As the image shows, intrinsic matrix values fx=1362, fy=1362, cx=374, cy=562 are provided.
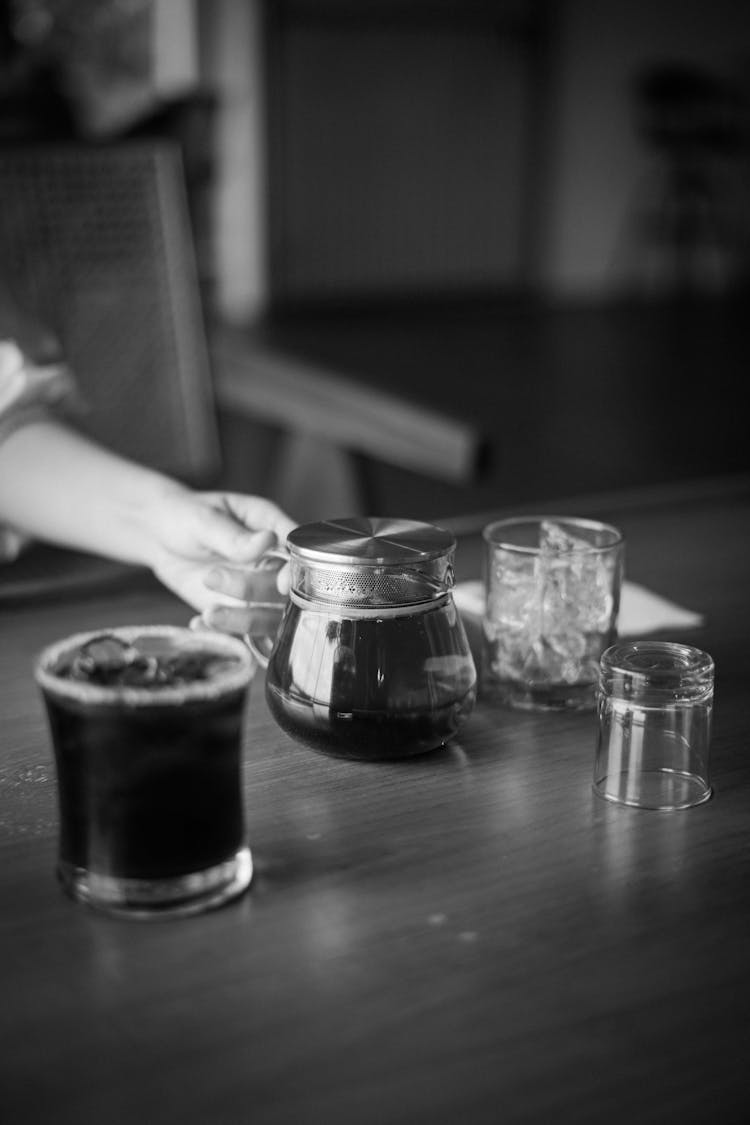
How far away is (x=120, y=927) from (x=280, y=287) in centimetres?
611

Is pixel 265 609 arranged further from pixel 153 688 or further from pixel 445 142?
pixel 445 142

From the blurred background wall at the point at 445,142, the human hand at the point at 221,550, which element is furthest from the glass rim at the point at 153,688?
the blurred background wall at the point at 445,142

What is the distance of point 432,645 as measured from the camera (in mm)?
657

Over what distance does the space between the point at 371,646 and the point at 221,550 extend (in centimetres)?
16

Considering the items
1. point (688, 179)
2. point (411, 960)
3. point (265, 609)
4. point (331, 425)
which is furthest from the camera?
point (688, 179)

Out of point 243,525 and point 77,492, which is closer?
point 243,525

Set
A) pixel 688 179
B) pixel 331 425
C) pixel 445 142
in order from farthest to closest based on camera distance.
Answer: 1. pixel 688 179
2. pixel 445 142
3. pixel 331 425

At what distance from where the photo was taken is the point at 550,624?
771 mm

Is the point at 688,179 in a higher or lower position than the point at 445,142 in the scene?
lower

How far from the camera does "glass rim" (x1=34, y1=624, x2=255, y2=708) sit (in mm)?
516

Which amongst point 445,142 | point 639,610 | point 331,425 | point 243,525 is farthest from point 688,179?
point 243,525

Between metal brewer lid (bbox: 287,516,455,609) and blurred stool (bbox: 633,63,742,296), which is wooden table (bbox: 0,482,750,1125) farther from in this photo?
blurred stool (bbox: 633,63,742,296)

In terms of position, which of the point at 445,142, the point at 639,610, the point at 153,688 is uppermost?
the point at 445,142

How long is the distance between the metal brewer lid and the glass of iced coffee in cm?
9
